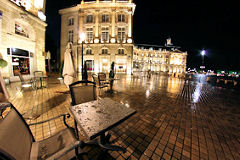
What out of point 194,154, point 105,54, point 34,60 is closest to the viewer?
point 194,154

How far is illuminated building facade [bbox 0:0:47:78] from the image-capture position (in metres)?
7.62

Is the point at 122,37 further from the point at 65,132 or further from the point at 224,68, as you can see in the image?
the point at 224,68

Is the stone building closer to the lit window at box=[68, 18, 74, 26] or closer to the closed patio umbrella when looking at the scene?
the lit window at box=[68, 18, 74, 26]

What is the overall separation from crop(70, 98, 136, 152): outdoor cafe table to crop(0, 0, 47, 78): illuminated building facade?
9.34 meters

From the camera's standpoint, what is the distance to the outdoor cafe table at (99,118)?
1314mm

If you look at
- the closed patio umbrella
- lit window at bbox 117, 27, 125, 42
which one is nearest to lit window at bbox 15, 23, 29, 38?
the closed patio umbrella

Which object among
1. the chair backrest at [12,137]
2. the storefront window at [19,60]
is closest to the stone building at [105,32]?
the storefront window at [19,60]

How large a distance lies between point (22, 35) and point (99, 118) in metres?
13.7

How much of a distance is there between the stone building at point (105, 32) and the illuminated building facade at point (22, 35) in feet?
31.4

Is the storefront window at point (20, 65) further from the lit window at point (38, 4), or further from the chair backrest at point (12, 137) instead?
the chair backrest at point (12, 137)

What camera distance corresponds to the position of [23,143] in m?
1.12

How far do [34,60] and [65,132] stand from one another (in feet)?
43.1


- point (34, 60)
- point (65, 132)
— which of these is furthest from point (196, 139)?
point (34, 60)

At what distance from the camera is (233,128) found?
280cm
